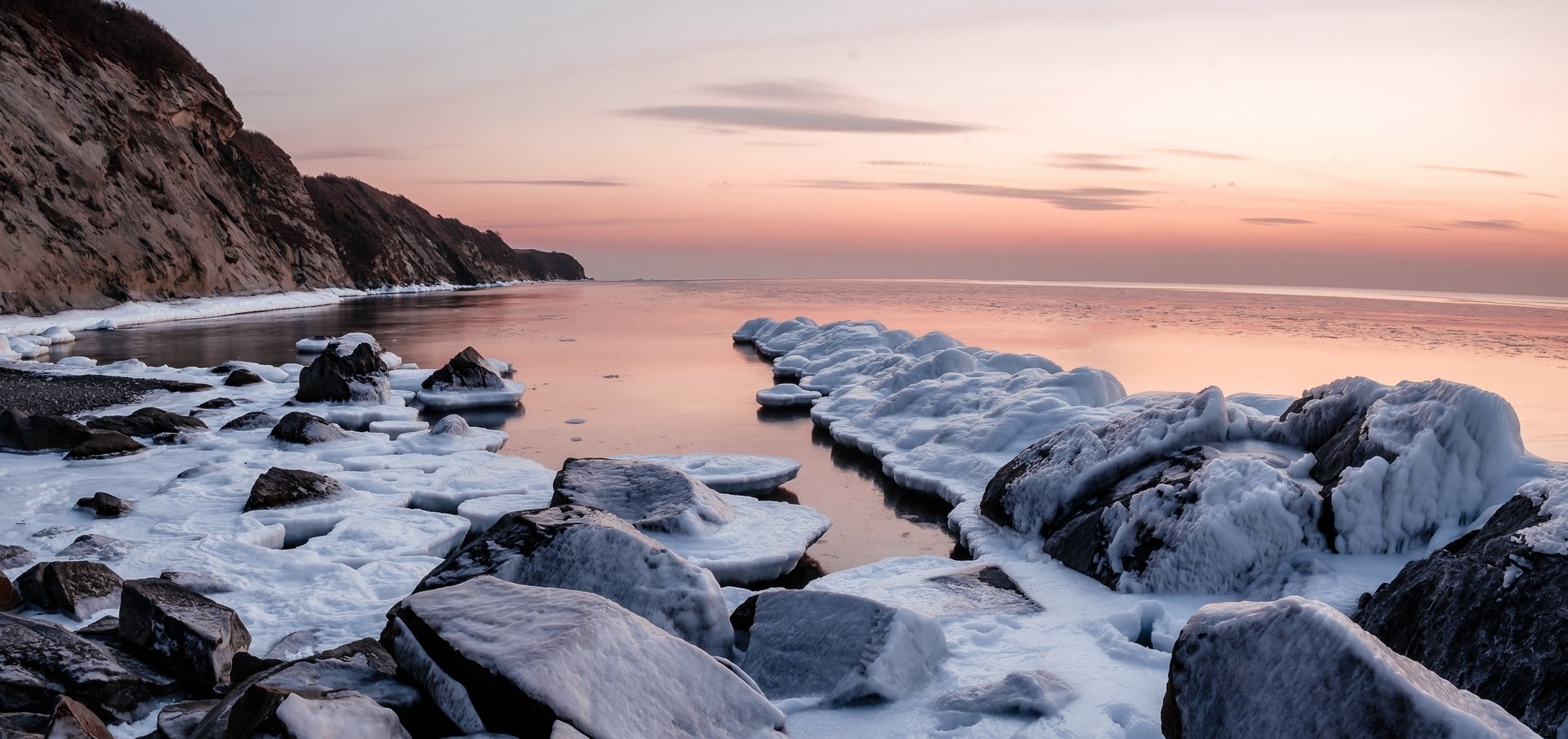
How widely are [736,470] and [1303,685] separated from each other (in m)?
6.48

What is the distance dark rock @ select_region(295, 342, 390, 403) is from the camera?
1317 cm

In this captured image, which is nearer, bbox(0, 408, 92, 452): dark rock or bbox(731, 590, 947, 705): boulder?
bbox(731, 590, 947, 705): boulder

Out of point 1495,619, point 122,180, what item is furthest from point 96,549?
point 122,180

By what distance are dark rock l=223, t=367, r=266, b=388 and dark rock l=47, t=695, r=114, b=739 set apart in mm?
13293

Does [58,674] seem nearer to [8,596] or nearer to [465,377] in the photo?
[8,596]

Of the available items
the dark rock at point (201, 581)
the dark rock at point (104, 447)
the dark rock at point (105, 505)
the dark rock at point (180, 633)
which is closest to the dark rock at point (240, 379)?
the dark rock at point (104, 447)

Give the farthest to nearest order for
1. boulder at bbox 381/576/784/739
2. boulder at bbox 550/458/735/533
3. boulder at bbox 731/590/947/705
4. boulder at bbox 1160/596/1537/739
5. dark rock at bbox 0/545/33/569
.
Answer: boulder at bbox 550/458/735/533 < dark rock at bbox 0/545/33/569 < boulder at bbox 731/590/947/705 < boulder at bbox 381/576/784/739 < boulder at bbox 1160/596/1537/739

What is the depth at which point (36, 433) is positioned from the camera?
9.09 meters

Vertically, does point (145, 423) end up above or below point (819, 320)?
above

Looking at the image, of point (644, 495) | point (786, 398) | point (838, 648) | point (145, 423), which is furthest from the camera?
point (786, 398)

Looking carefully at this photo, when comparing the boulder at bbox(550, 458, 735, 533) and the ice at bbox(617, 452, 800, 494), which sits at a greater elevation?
the boulder at bbox(550, 458, 735, 533)

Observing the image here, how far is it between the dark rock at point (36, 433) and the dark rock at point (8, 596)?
5092 millimetres

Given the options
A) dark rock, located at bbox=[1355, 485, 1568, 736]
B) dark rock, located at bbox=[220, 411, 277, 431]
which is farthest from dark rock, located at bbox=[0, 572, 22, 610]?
dark rock, located at bbox=[1355, 485, 1568, 736]

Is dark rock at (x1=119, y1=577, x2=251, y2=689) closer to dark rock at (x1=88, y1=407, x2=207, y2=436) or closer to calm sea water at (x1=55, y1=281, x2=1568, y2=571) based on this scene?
calm sea water at (x1=55, y1=281, x2=1568, y2=571)
